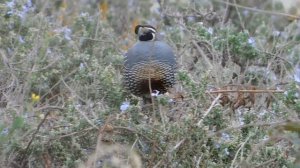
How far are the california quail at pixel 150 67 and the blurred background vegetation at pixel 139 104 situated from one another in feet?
0.59

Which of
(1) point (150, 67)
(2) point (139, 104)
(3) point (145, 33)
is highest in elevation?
(2) point (139, 104)

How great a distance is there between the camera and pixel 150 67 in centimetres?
577

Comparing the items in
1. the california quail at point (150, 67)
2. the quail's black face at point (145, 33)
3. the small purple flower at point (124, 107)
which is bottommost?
the california quail at point (150, 67)

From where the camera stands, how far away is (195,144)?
3959 millimetres

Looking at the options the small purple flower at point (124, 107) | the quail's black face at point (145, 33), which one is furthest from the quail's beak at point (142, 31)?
the small purple flower at point (124, 107)

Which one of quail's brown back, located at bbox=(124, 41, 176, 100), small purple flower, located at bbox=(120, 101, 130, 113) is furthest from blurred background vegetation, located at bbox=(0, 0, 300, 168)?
quail's brown back, located at bbox=(124, 41, 176, 100)

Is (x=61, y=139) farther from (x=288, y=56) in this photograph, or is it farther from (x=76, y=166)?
(x=288, y=56)

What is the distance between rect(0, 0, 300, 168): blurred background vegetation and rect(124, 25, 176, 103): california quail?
18 centimetres

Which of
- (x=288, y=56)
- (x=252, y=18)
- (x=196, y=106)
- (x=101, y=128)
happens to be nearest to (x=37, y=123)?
(x=101, y=128)

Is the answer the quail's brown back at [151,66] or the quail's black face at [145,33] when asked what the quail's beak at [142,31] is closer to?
the quail's black face at [145,33]

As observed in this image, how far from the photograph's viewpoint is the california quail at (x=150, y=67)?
223 inches

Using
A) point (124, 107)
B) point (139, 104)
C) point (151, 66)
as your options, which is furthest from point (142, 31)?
point (124, 107)

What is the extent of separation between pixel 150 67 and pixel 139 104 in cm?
121

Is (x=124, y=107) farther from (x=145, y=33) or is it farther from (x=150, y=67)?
(x=145, y=33)
